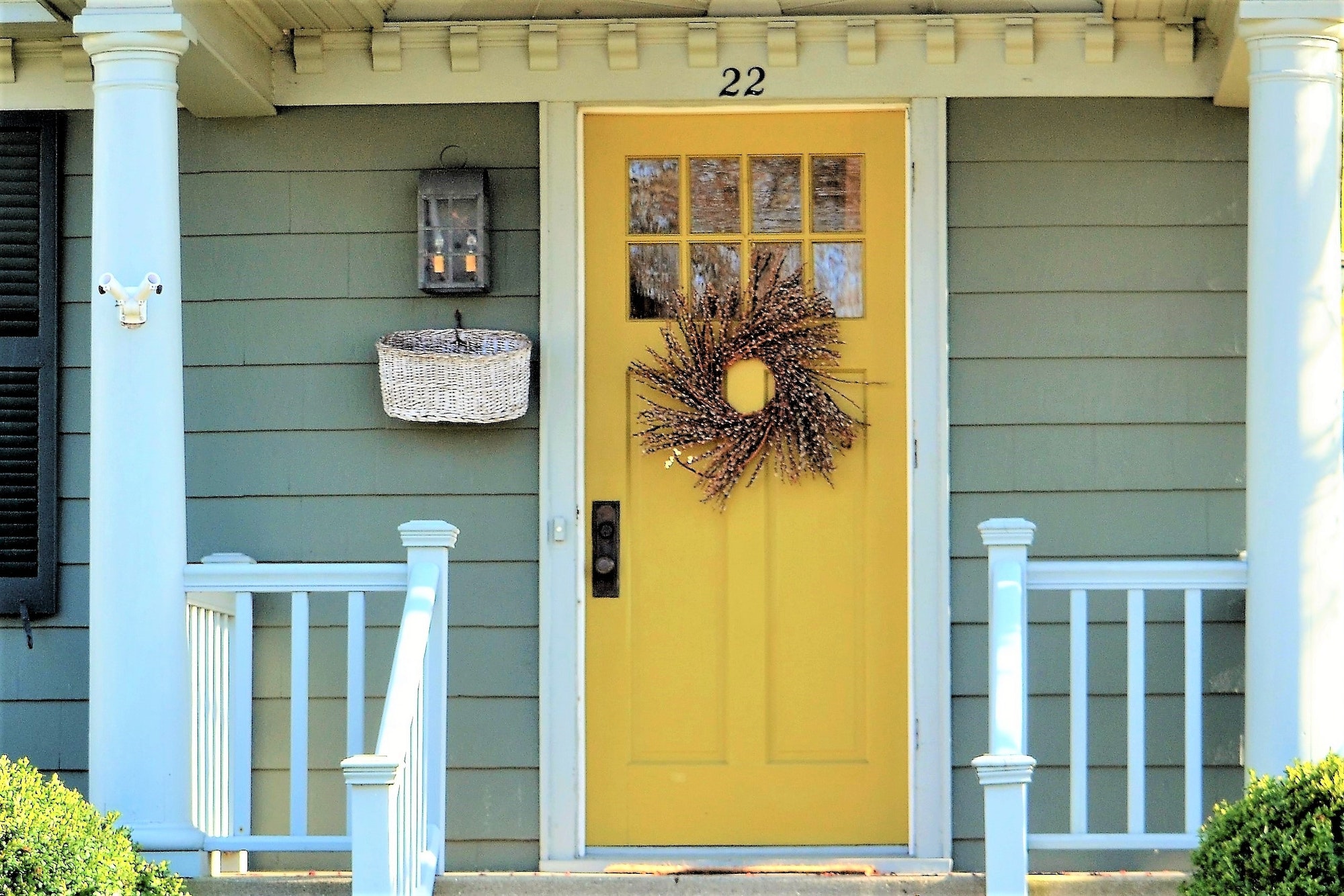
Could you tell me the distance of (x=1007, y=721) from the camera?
10.5 feet

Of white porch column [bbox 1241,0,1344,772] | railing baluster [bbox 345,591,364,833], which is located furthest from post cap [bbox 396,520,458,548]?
white porch column [bbox 1241,0,1344,772]

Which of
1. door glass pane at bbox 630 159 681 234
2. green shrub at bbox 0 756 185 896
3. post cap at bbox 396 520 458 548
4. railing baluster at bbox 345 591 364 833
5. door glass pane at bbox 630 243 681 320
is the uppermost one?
door glass pane at bbox 630 159 681 234

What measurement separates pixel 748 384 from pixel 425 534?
1146 millimetres

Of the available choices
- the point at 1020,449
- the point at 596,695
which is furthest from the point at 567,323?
the point at 1020,449

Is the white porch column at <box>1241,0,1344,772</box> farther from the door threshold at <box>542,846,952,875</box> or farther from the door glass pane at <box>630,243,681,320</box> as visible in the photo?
the door glass pane at <box>630,243,681,320</box>

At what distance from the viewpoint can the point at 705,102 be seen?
4219mm

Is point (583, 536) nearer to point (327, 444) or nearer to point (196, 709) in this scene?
point (327, 444)

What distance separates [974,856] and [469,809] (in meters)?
1.38

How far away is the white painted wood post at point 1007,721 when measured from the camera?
3.11m

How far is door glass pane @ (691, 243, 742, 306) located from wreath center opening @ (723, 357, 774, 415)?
8.8 inches

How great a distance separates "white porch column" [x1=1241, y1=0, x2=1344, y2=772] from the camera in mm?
3400

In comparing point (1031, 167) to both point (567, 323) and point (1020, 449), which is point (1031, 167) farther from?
point (567, 323)

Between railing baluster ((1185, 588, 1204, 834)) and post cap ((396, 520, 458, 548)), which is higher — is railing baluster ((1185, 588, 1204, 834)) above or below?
below

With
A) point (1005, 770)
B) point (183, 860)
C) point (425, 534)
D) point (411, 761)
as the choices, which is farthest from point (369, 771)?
point (1005, 770)
